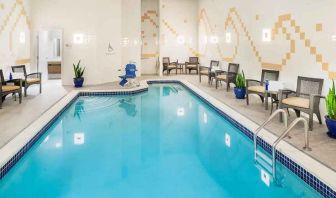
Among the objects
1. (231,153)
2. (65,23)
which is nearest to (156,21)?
(65,23)

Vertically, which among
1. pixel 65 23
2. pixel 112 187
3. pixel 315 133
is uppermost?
pixel 65 23

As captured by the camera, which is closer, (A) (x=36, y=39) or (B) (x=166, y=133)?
(B) (x=166, y=133)

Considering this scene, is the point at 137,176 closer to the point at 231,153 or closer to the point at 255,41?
the point at 231,153

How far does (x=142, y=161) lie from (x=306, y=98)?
334 centimetres

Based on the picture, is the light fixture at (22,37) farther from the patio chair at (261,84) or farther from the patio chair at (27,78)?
the patio chair at (261,84)

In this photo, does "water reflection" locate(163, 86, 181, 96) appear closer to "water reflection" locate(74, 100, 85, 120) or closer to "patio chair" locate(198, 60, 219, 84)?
"patio chair" locate(198, 60, 219, 84)

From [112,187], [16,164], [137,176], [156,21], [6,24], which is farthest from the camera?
[156,21]

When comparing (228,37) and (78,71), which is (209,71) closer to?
(228,37)

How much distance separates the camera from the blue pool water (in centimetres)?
344

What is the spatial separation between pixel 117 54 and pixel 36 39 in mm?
2806

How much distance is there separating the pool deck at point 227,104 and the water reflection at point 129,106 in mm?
1452

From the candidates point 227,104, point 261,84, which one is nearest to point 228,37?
point 261,84

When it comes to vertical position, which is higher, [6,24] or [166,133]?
[6,24]

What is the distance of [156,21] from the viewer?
14.4m
